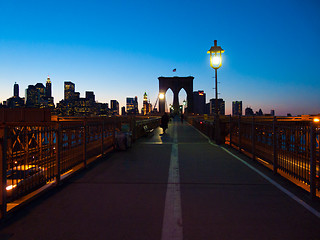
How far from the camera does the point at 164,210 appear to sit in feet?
14.0

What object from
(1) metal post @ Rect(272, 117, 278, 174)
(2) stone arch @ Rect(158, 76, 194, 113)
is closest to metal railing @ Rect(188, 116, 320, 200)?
(1) metal post @ Rect(272, 117, 278, 174)

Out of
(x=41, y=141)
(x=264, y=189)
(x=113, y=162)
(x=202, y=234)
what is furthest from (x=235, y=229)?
(x=113, y=162)

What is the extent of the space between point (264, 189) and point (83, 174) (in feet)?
15.7

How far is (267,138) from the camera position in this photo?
24.7 ft

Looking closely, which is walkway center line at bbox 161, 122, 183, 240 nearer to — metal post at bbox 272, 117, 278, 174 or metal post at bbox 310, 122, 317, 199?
metal post at bbox 310, 122, 317, 199

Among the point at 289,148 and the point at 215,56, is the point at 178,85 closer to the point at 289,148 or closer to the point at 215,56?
the point at 215,56

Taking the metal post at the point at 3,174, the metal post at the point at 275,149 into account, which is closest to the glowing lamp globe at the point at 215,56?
the metal post at the point at 275,149

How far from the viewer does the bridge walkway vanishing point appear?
346 centimetres

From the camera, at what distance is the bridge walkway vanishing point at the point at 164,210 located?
3.46 metres

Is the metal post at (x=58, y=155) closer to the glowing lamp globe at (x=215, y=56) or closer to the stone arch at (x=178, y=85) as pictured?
the glowing lamp globe at (x=215, y=56)

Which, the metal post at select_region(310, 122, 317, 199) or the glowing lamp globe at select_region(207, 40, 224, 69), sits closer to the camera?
the metal post at select_region(310, 122, 317, 199)

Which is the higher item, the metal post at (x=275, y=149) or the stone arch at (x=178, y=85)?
the stone arch at (x=178, y=85)

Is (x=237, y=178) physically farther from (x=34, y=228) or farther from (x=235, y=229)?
(x=34, y=228)

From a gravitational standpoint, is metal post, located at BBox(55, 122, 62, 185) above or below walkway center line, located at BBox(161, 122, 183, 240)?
above
